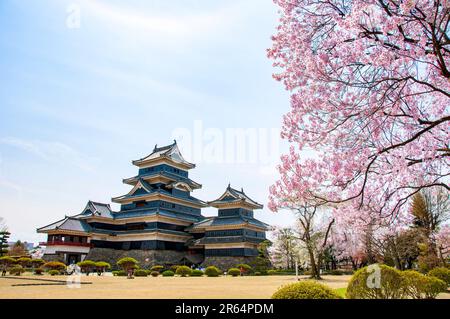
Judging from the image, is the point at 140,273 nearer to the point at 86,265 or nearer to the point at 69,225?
the point at 86,265

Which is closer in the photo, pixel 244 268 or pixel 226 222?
pixel 244 268

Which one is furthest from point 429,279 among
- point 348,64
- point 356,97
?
point 348,64

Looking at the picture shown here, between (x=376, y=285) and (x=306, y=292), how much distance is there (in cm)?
364

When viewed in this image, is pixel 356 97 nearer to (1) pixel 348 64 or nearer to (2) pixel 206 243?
(1) pixel 348 64

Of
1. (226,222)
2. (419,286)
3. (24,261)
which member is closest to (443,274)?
(419,286)

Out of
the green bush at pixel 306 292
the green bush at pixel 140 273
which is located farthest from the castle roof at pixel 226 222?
the green bush at pixel 306 292

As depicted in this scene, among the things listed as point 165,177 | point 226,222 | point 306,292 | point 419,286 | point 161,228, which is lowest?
point 419,286

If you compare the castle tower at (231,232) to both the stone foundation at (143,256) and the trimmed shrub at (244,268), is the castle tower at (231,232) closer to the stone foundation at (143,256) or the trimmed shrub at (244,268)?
the trimmed shrub at (244,268)

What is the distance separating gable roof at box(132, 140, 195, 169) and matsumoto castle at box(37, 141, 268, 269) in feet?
0.71

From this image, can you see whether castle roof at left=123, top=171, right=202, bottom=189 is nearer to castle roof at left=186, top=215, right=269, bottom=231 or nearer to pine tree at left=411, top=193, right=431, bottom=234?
castle roof at left=186, top=215, right=269, bottom=231

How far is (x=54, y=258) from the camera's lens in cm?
3747

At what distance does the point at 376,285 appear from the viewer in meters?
8.61

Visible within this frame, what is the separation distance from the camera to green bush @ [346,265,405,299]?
8602mm
